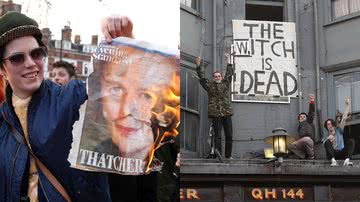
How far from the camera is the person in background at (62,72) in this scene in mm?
1309

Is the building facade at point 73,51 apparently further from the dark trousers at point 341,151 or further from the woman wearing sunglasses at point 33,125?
the dark trousers at point 341,151

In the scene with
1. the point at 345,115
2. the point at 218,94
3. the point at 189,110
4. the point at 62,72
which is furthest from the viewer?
the point at 345,115

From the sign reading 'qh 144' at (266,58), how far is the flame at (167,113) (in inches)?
12.0

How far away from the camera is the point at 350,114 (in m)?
1.68

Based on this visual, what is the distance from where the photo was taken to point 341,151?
5.36ft

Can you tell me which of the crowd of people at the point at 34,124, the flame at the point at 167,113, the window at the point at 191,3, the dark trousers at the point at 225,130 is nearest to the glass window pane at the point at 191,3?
the window at the point at 191,3

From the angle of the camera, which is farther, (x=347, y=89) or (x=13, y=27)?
(x=347, y=89)

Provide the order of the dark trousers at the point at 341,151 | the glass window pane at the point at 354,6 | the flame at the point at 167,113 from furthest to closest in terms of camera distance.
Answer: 1. the glass window pane at the point at 354,6
2. the dark trousers at the point at 341,151
3. the flame at the point at 167,113

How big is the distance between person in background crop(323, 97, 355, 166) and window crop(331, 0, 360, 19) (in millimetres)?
306

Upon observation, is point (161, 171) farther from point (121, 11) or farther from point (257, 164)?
point (121, 11)

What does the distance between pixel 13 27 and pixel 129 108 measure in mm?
393

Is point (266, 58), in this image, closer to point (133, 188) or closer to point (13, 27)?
point (133, 188)

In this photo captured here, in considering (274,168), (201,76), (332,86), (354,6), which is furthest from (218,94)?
(354,6)

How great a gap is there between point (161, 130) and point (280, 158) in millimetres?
431
